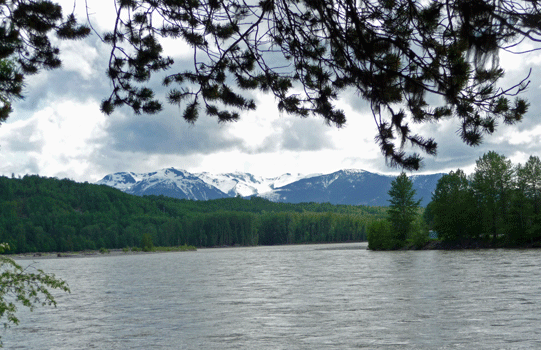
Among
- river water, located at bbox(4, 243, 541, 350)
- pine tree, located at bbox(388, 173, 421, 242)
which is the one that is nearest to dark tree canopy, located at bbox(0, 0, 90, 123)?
river water, located at bbox(4, 243, 541, 350)

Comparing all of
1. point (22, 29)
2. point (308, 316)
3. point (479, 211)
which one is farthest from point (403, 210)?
point (22, 29)

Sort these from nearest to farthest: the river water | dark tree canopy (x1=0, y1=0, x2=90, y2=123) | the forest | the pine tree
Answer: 1. dark tree canopy (x1=0, y1=0, x2=90, y2=123)
2. the river water
3. the forest
4. the pine tree

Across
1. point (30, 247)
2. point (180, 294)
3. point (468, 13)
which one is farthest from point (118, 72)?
point (30, 247)

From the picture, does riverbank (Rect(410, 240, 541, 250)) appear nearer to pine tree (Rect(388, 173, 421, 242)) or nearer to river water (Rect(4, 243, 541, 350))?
pine tree (Rect(388, 173, 421, 242))

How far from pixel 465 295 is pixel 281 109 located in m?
22.7

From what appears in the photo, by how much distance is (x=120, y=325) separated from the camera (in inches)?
953

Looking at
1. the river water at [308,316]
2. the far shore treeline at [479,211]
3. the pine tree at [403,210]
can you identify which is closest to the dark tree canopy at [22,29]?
the river water at [308,316]

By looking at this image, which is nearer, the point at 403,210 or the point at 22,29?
the point at 22,29

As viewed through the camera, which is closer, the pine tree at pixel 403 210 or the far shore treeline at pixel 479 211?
the far shore treeline at pixel 479 211

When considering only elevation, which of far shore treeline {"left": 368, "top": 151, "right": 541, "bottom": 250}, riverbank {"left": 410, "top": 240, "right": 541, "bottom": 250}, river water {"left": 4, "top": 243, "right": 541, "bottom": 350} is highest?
far shore treeline {"left": 368, "top": 151, "right": 541, "bottom": 250}

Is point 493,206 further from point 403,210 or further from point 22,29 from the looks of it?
point 22,29

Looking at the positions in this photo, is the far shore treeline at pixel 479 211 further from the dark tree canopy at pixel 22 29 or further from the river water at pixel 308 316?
the dark tree canopy at pixel 22 29

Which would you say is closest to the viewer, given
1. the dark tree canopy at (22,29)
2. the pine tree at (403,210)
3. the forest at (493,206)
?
the dark tree canopy at (22,29)

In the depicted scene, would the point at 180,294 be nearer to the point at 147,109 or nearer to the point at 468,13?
the point at 147,109
